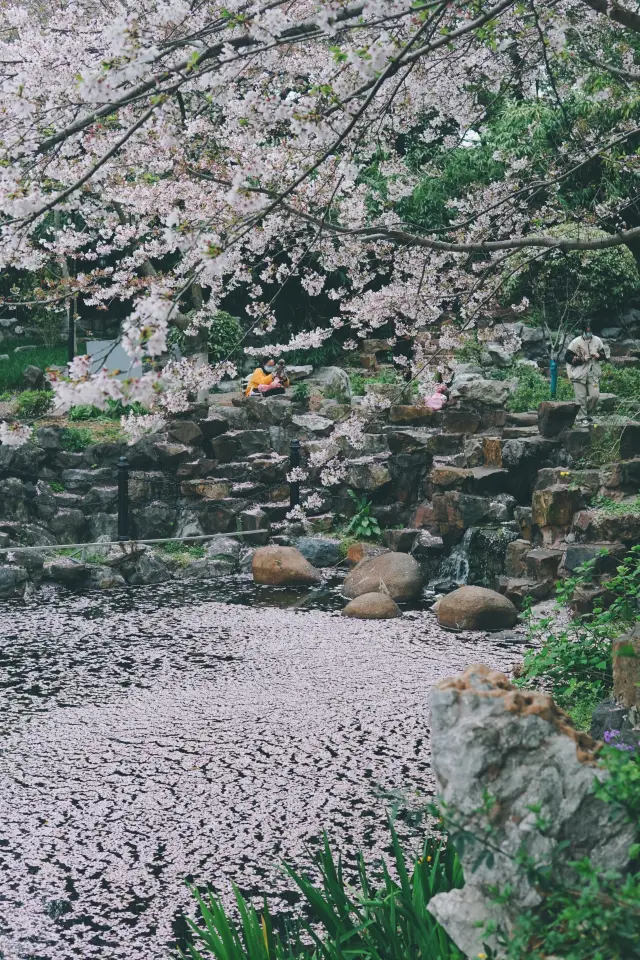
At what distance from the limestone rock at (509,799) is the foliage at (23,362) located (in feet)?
60.2

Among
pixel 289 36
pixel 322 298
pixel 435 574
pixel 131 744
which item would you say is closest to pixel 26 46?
→ pixel 289 36

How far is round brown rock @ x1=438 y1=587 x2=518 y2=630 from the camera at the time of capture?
11.0 metres

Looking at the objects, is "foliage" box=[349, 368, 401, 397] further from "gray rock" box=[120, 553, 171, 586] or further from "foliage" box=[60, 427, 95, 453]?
"gray rock" box=[120, 553, 171, 586]

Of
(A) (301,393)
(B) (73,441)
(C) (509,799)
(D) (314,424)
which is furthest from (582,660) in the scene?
(A) (301,393)

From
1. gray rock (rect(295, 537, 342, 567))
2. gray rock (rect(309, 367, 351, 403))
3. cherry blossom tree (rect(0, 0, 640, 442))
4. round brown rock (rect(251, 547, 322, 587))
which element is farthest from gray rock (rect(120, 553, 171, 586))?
gray rock (rect(309, 367, 351, 403))

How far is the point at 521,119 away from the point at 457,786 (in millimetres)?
20146

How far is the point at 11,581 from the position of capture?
13109mm

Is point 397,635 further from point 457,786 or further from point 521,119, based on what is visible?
point 521,119

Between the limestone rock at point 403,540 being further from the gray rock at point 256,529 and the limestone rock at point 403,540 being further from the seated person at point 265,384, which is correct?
the seated person at point 265,384

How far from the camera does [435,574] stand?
44.1 feet

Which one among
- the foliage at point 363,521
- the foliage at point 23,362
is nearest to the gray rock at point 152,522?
the foliage at point 363,521

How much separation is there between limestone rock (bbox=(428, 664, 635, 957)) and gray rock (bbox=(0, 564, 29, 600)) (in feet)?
35.1

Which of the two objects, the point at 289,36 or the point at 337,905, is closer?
the point at 337,905

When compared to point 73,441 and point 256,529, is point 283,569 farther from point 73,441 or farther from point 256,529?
point 73,441
